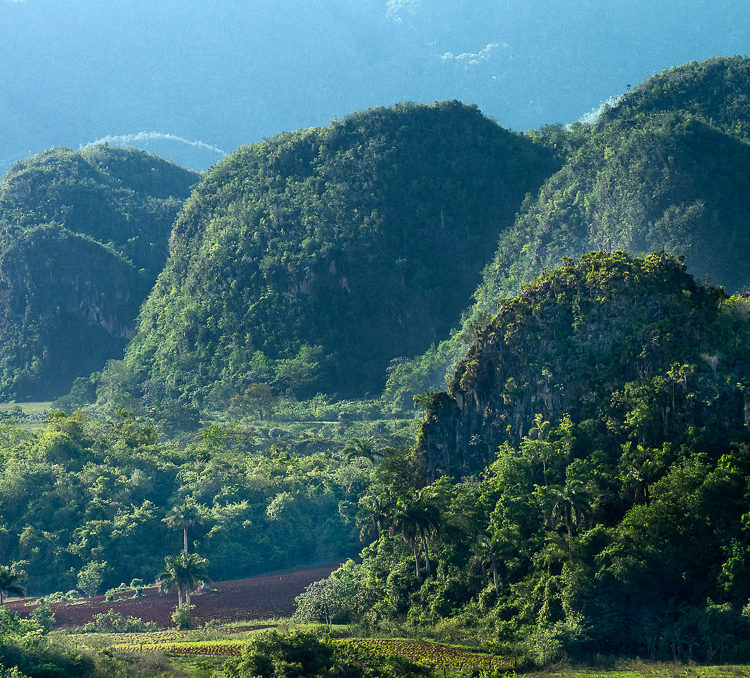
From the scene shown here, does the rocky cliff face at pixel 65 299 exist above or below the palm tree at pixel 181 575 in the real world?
above

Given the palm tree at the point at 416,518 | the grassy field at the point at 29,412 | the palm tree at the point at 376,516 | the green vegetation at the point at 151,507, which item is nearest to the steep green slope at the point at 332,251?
the grassy field at the point at 29,412

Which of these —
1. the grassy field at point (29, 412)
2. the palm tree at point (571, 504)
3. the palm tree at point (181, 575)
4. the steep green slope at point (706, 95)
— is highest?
the steep green slope at point (706, 95)

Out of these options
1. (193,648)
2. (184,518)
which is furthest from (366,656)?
(184,518)

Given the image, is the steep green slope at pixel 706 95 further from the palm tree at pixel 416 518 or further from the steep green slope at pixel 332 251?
the palm tree at pixel 416 518

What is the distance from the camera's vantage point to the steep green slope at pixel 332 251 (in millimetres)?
130000

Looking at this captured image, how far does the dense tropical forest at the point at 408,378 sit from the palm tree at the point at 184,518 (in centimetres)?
27

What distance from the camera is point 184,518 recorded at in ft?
244

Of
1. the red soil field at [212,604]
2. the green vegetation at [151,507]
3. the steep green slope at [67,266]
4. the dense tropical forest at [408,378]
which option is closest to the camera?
the dense tropical forest at [408,378]

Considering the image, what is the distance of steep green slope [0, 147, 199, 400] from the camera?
154000mm

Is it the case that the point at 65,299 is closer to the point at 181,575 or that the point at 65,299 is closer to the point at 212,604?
the point at 181,575

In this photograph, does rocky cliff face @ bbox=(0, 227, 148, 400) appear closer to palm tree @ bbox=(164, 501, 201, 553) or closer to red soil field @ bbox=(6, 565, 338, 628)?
palm tree @ bbox=(164, 501, 201, 553)

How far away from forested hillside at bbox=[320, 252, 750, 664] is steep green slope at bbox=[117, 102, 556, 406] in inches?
2393

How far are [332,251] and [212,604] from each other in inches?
2913

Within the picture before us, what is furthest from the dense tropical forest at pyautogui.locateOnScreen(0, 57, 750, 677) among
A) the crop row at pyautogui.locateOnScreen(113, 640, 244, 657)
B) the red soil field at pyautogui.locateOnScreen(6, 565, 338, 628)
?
the crop row at pyautogui.locateOnScreen(113, 640, 244, 657)
